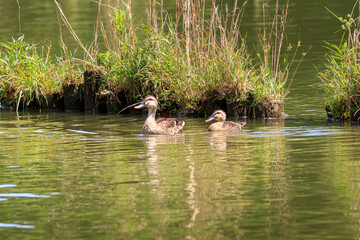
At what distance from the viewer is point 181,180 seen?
29.3 ft

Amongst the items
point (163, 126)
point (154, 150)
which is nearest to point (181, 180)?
point (154, 150)

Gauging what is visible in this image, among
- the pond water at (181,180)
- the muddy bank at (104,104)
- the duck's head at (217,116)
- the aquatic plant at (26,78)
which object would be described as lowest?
the pond water at (181,180)

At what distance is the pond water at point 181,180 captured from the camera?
274 inches

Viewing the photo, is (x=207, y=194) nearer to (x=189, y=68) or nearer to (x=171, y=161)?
(x=171, y=161)

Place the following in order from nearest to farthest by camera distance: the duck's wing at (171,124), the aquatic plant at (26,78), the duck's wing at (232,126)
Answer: the duck's wing at (232,126) < the duck's wing at (171,124) < the aquatic plant at (26,78)

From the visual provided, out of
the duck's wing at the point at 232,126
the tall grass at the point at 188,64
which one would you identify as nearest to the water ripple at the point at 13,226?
the duck's wing at the point at 232,126

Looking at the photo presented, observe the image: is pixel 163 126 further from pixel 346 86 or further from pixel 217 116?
pixel 346 86

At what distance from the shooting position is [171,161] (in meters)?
10.4

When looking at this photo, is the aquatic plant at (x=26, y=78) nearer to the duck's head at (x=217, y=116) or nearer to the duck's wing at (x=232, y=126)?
the duck's head at (x=217, y=116)

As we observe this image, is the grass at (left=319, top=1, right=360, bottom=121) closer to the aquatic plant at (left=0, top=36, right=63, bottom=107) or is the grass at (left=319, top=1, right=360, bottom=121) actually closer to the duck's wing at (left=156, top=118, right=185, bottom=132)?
the duck's wing at (left=156, top=118, right=185, bottom=132)

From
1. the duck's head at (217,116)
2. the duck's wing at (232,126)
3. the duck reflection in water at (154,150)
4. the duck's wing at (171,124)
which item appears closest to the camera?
the duck reflection in water at (154,150)

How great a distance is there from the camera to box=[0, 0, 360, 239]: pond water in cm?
695

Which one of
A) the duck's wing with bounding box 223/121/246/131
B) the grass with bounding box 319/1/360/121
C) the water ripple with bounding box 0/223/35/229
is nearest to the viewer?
the water ripple with bounding box 0/223/35/229

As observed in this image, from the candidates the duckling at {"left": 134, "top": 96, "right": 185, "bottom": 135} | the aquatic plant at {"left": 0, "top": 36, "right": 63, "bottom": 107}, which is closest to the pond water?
the duckling at {"left": 134, "top": 96, "right": 185, "bottom": 135}
